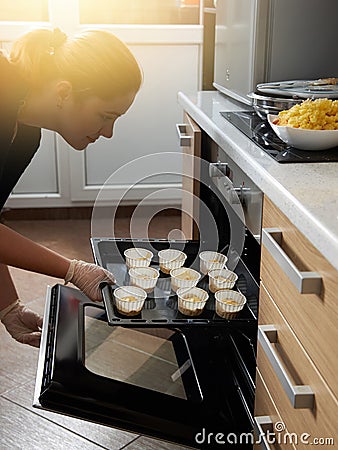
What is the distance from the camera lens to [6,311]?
5.20 feet

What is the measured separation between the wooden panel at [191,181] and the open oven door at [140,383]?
14.5 inches

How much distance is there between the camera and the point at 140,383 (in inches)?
64.3

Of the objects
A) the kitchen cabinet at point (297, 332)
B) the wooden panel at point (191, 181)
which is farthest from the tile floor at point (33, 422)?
the kitchen cabinet at point (297, 332)

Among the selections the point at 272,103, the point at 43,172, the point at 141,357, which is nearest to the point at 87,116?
the point at 272,103

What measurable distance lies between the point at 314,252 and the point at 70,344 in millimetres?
596

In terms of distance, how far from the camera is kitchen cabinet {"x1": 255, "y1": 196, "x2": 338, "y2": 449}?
0.86 metres

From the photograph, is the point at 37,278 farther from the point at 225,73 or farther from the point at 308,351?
the point at 308,351

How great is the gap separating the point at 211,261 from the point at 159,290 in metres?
0.14

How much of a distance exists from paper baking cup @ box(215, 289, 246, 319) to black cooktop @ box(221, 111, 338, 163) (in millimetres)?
267

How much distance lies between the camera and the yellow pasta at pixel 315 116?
124 centimetres

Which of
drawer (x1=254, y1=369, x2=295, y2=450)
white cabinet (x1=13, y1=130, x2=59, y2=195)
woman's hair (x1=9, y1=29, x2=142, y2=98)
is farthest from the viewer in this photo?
white cabinet (x1=13, y1=130, x2=59, y2=195)

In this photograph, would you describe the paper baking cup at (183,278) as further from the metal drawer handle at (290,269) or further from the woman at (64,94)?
the metal drawer handle at (290,269)

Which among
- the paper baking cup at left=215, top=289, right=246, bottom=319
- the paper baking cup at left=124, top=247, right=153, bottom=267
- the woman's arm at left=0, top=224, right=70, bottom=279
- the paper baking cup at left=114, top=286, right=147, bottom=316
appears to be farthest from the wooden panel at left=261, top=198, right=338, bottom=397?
the woman's arm at left=0, top=224, right=70, bottom=279

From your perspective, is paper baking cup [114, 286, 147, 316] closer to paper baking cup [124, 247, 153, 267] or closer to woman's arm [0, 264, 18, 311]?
paper baking cup [124, 247, 153, 267]
